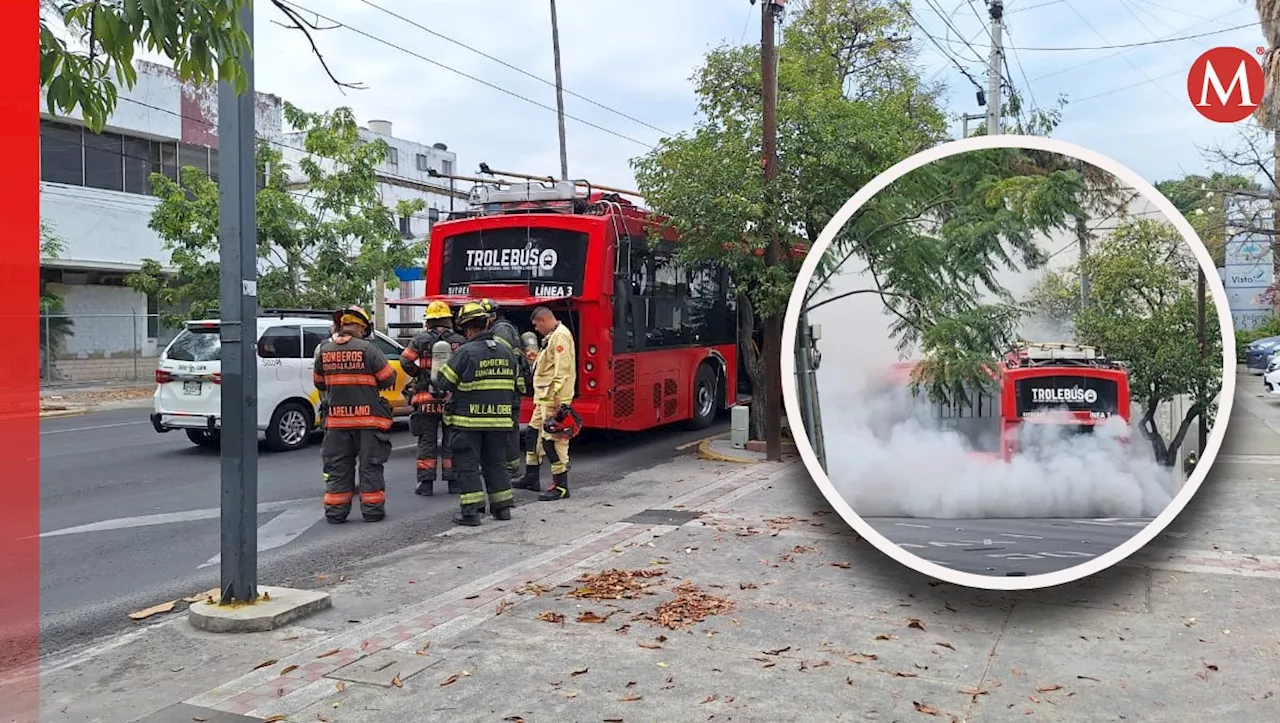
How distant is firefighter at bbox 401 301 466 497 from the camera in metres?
10.4

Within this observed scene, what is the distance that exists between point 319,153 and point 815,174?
40.6 ft

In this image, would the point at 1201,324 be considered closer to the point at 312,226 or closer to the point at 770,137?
the point at 770,137

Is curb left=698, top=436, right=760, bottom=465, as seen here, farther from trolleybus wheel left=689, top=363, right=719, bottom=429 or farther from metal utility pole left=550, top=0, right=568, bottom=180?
metal utility pole left=550, top=0, right=568, bottom=180

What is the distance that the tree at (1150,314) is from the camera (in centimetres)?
279

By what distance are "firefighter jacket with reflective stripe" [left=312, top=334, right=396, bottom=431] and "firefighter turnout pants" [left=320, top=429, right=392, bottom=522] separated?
0.10m

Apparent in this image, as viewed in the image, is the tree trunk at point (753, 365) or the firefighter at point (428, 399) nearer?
the firefighter at point (428, 399)

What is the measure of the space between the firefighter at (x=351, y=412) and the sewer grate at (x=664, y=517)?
216 cm

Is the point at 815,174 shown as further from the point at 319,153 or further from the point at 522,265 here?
the point at 319,153

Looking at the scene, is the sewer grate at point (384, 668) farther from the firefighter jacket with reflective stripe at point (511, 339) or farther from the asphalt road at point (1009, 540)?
the firefighter jacket with reflective stripe at point (511, 339)

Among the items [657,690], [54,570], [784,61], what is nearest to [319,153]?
[784,61]

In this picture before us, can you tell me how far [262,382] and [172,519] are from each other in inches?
172

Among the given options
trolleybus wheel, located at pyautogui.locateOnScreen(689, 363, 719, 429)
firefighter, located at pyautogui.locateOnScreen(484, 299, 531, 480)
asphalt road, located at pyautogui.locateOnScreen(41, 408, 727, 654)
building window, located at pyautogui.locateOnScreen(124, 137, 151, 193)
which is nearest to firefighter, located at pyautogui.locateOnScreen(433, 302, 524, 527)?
firefighter, located at pyautogui.locateOnScreen(484, 299, 531, 480)

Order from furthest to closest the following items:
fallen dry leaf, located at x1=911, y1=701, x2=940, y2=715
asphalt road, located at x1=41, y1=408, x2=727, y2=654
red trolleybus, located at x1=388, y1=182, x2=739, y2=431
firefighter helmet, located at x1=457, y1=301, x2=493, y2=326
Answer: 1. red trolleybus, located at x1=388, y1=182, x2=739, y2=431
2. firefighter helmet, located at x1=457, y1=301, x2=493, y2=326
3. asphalt road, located at x1=41, y1=408, x2=727, y2=654
4. fallen dry leaf, located at x1=911, y1=701, x2=940, y2=715

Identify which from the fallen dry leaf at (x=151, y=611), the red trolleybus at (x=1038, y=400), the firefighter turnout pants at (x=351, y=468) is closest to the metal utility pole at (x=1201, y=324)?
the red trolleybus at (x=1038, y=400)
